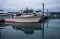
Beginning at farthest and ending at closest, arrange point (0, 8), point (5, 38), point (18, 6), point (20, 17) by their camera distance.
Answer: point (20, 17) → point (18, 6) → point (0, 8) → point (5, 38)

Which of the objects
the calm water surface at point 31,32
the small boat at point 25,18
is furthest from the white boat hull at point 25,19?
the calm water surface at point 31,32

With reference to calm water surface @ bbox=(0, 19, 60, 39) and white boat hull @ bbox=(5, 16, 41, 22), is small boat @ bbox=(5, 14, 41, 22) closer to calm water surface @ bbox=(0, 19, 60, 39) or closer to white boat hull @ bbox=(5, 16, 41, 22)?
white boat hull @ bbox=(5, 16, 41, 22)

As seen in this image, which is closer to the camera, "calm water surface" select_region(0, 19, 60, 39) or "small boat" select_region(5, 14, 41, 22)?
"calm water surface" select_region(0, 19, 60, 39)

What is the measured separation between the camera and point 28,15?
5.66 m

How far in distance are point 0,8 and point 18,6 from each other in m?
0.63

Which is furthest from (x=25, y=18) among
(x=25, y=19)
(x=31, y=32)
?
(x=31, y=32)

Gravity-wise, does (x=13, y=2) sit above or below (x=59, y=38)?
above

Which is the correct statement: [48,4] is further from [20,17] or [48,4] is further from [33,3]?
[20,17]

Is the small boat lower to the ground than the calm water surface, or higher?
higher

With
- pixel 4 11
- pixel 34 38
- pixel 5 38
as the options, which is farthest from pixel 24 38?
pixel 4 11

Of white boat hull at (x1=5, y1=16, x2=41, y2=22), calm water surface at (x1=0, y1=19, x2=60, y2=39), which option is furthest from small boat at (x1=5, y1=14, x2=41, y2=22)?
calm water surface at (x1=0, y1=19, x2=60, y2=39)

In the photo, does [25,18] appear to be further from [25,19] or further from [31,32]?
[31,32]

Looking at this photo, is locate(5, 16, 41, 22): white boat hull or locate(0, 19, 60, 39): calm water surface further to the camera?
locate(5, 16, 41, 22): white boat hull

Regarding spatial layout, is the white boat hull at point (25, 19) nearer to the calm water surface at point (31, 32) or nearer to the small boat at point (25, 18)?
the small boat at point (25, 18)
